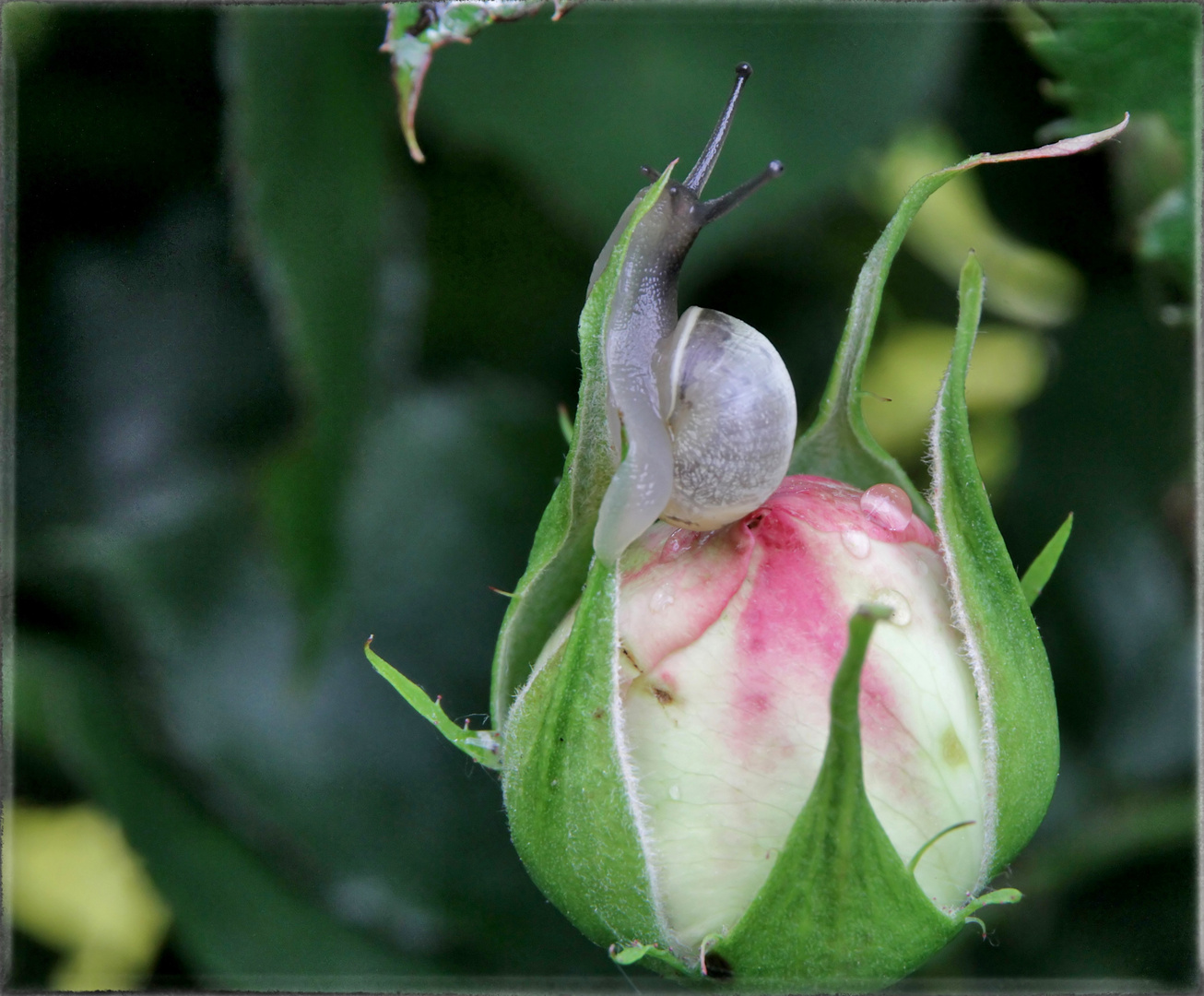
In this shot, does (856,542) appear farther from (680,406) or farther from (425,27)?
(425,27)

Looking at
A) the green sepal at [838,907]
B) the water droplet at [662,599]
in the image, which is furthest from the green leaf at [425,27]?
the green sepal at [838,907]

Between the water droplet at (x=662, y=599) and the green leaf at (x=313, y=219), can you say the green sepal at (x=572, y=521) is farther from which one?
the green leaf at (x=313, y=219)

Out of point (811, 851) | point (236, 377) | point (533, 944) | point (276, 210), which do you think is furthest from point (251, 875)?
point (811, 851)

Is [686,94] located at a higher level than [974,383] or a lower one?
higher

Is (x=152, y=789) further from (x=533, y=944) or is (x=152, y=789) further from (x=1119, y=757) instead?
(x=1119, y=757)

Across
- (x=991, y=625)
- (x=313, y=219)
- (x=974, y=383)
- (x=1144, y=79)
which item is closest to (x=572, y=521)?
(x=991, y=625)

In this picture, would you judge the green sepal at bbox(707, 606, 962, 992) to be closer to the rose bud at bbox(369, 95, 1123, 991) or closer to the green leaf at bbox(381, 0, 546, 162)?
the rose bud at bbox(369, 95, 1123, 991)
